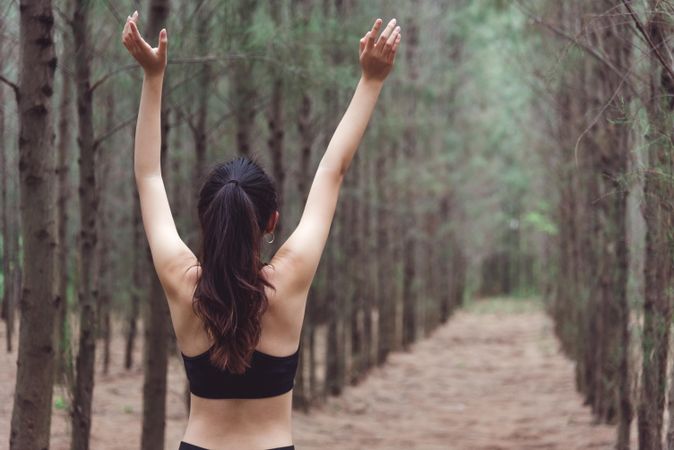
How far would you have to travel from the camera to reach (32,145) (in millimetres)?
4273

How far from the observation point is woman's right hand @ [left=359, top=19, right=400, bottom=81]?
2.33 meters

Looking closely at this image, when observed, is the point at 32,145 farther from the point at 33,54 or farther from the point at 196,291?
the point at 196,291

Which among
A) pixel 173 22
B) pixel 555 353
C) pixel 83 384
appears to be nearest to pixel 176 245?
pixel 83 384

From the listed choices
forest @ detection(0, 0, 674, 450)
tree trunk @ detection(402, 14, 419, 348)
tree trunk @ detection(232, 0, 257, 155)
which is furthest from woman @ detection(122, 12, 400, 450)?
tree trunk @ detection(402, 14, 419, 348)

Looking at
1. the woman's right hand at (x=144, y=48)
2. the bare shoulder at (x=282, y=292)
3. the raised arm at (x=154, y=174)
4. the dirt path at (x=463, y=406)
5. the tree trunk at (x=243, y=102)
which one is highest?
the tree trunk at (x=243, y=102)

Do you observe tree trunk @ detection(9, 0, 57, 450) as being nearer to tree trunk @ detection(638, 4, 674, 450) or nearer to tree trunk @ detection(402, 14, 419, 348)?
tree trunk @ detection(638, 4, 674, 450)

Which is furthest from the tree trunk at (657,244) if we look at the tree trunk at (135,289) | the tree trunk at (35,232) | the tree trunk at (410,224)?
the tree trunk at (410,224)

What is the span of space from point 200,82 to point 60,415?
3.79 meters

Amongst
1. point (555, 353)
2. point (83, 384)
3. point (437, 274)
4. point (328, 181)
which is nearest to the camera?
point (328, 181)

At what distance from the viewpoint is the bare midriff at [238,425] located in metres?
2.12

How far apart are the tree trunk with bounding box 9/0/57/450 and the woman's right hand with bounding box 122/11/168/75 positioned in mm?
2109

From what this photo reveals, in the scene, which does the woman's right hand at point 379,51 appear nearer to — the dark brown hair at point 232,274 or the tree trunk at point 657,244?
the dark brown hair at point 232,274

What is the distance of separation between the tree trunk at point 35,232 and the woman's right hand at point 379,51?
2.37m

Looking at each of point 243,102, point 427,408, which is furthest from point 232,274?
point 427,408
